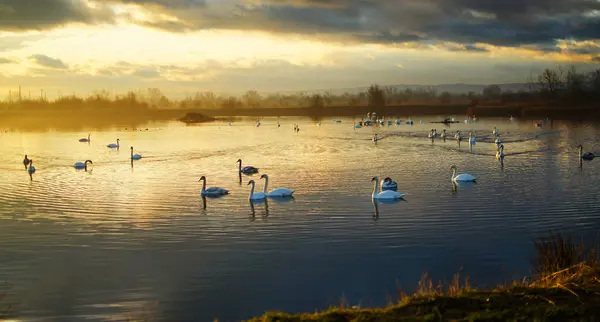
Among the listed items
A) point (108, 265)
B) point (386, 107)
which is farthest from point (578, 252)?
point (386, 107)

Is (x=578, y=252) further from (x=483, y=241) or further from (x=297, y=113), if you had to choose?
(x=297, y=113)

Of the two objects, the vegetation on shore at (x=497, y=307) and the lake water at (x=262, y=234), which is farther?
the lake water at (x=262, y=234)

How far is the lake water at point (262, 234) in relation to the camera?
1244 centimetres

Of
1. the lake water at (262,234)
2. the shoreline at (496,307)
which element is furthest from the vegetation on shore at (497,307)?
the lake water at (262,234)

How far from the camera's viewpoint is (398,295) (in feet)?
39.8

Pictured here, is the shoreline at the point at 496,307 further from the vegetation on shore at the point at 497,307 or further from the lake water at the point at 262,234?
the lake water at the point at 262,234

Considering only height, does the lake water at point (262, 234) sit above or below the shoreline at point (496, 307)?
below

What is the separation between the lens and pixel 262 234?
17672mm

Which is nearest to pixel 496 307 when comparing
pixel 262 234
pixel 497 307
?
pixel 497 307

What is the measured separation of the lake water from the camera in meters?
12.4

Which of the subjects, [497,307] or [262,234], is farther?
[262,234]

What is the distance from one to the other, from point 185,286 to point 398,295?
15.2ft

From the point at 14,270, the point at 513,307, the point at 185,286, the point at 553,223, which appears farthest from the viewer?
the point at 553,223

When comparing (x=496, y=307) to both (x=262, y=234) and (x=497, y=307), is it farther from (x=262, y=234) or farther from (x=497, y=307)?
(x=262, y=234)
